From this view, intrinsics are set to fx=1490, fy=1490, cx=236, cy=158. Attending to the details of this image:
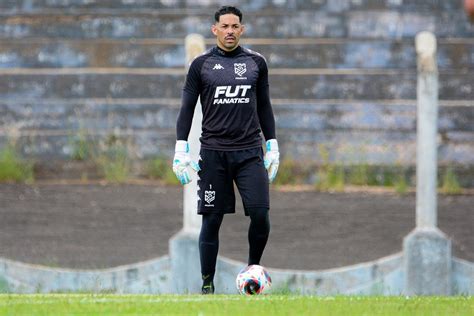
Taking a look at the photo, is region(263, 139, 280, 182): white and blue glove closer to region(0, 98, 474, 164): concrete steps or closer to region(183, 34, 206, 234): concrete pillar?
region(183, 34, 206, 234): concrete pillar

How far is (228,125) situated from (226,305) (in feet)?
6.12

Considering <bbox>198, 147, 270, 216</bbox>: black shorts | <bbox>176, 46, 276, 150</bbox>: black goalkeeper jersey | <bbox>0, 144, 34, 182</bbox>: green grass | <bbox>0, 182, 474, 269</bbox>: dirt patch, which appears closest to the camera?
<bbox>176, 46, 276, 150</bbox>: black goalkeeper jersey

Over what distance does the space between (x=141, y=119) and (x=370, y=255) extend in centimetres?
421

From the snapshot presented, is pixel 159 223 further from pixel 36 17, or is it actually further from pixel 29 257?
pixel 36 17

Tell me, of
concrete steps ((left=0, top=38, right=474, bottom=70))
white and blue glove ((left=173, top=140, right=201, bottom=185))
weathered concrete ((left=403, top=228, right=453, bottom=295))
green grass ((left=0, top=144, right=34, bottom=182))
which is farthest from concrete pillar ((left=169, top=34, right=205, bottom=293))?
concrete steps ((left=0, top=38, right=474, bottom=70))

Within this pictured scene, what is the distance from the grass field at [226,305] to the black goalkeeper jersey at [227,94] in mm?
1327

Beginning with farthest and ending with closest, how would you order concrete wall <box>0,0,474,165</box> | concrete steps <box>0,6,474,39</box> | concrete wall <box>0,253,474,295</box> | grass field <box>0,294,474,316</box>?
concrete steps <box>0,6,474,39</box> < concrete wall <box>0,0,474,165</box> < concrete wall <box>0,253,474,295</box> < grass field <box>0,294,474,316</box>

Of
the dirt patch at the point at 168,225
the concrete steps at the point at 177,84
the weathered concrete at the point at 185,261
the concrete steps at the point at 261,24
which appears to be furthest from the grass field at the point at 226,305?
the concrete steps at the point at 261,24

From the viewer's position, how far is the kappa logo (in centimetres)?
1043

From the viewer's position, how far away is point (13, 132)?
62.2ft

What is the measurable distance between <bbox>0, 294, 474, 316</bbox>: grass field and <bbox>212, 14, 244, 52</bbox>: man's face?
1.89 metres

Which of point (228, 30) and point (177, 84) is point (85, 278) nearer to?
point (228, 30)

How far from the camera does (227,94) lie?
408 inches

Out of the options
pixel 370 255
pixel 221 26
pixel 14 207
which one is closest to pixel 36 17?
pixel 14 207
